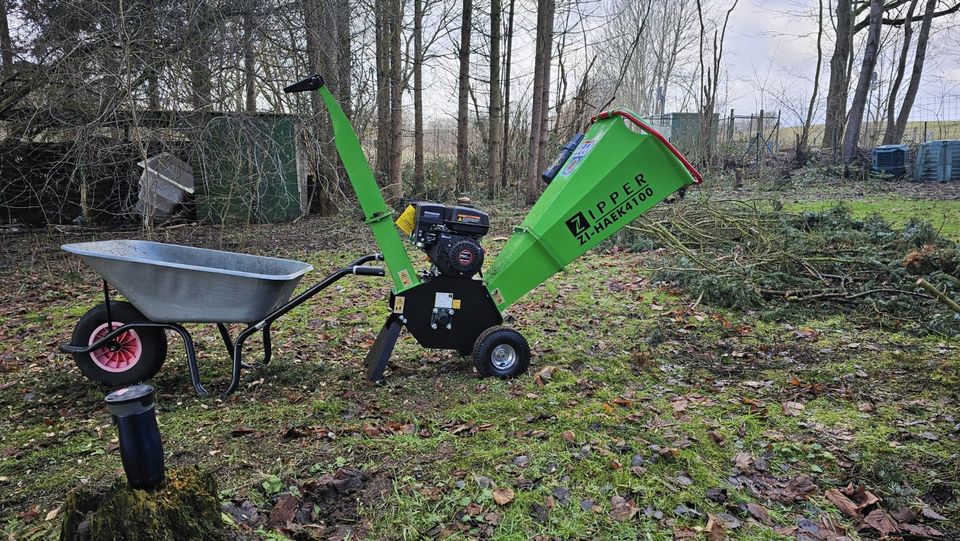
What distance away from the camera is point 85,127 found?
7586mm

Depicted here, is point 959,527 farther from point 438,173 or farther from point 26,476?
point 438,173

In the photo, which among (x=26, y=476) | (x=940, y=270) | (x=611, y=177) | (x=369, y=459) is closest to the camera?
(x=26, y=476)

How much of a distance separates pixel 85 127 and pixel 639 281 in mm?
7350

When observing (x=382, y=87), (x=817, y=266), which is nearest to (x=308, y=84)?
(x=817, y=266)

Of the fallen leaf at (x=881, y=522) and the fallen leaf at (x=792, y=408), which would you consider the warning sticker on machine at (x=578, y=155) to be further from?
the fallen leaf at (x=881, y=522)

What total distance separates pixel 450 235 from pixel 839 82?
22.9m

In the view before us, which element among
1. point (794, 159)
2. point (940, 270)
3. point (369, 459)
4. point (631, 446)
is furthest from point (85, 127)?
point (794, 159)

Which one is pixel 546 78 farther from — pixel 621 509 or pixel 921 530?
pixel 921 530

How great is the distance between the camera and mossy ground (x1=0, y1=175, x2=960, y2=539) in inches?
A: 108

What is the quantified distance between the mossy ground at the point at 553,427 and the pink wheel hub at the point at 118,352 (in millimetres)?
221

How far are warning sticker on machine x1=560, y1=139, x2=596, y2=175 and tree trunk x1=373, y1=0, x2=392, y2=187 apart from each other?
32.9 feet

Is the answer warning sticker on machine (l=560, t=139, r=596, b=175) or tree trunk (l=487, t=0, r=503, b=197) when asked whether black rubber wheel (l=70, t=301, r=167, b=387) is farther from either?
tree trunk (l=487, t=0, r=503, b=197)

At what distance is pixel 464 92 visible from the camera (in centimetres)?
1555

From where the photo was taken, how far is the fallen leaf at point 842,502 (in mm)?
2672
